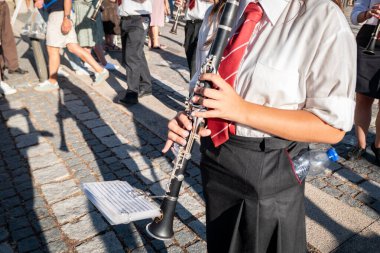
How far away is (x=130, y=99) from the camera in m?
5.43

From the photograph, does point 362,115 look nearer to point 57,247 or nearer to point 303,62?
point 303,62

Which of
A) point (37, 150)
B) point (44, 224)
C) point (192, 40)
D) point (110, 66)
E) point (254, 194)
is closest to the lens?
point (254, 194)

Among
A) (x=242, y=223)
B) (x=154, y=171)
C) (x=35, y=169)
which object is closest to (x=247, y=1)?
(x=242, y=223)

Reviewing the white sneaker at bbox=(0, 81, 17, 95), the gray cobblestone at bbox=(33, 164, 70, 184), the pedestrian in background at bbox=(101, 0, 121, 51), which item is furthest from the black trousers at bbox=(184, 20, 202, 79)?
the pedestrian in background at bbox=(101, 0, 121, 51)

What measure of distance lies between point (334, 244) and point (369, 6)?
2520mm

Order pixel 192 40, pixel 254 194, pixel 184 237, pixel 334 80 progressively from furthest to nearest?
pixel 192 40 → pixel 184 237 → pixel 254 194 → pixel 334 80

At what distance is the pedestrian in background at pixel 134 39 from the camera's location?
5.13 metres

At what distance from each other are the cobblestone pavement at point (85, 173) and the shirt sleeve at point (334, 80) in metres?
1.81

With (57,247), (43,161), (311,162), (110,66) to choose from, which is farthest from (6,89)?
(311,162)

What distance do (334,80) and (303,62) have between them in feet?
0.41

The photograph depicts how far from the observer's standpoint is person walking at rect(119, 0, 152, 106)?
16.8 feet

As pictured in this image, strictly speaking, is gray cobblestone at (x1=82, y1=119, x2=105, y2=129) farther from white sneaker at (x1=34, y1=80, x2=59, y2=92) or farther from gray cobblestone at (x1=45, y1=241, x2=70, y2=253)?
gray cobblestone at (x1=45, y1=241, x2=70, y2=253)

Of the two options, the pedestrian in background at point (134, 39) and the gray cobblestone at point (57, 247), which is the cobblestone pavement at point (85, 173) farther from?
the pedestrian in background at point (134, 39)

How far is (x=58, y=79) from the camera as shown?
21.8ft
